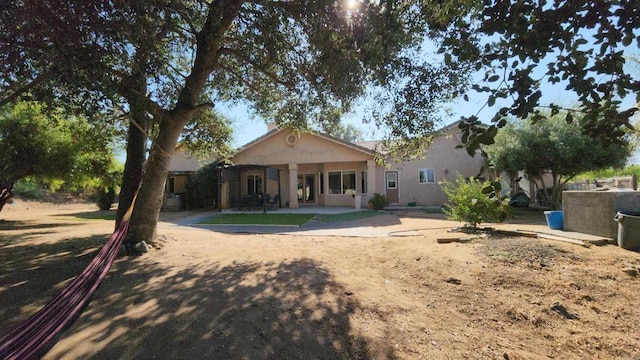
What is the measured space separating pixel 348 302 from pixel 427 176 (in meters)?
19.9

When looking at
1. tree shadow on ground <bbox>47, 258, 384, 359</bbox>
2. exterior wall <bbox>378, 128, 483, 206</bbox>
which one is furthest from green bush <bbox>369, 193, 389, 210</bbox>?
tree shadow on ground <bbox>47, 258, 384, 359</bbox>

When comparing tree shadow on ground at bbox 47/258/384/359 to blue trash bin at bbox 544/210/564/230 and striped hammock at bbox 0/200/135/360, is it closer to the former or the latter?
striped hammock at bbox 0/200/135/360

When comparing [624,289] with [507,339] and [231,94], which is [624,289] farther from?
[231,94]

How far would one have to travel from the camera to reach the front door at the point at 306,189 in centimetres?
2386

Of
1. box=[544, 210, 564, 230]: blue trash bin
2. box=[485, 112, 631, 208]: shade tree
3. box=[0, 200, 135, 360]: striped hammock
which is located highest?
box=[485, 112, 631, 208]: shade tree

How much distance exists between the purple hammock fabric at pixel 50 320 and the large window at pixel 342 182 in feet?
60.0

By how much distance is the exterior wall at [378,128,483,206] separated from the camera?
22781 millimetres

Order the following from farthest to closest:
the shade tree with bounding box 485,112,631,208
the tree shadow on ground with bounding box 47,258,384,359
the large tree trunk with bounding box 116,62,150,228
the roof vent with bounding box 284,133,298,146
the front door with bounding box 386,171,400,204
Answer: the front door with bounding box 386,171,400,204 → the roof vent with bounding box 284,133,298,146 → the shade tree with bounding box 485,112,631,208 → the large tree trunk with bounding box 116,62,150,228 → the tree shadow on ground with bounding box 47,258,384,359

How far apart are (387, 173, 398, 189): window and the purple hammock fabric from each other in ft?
67.8

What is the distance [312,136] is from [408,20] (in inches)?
641

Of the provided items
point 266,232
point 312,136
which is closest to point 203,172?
point 312,136

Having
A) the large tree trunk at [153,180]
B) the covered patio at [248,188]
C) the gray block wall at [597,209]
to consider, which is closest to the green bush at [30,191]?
the covered patio at [248,188]

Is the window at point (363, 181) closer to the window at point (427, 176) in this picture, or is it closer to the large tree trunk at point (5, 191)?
the window at point (427, 176)

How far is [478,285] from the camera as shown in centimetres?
540
